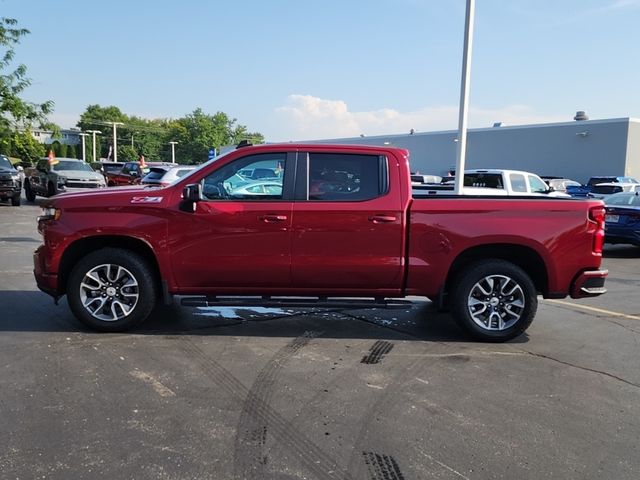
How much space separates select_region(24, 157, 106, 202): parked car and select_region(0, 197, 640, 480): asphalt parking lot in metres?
15.3

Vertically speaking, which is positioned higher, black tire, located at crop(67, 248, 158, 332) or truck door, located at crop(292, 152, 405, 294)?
truck door, located at crop(292, 152, 405, 294)

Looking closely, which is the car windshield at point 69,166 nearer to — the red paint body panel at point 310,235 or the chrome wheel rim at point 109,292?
the red paint body panel at point 310,235

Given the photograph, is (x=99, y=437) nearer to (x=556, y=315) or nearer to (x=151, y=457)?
(x=151, y=457)

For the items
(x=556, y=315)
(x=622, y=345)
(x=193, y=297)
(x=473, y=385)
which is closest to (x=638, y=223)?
(x=556, y=315)

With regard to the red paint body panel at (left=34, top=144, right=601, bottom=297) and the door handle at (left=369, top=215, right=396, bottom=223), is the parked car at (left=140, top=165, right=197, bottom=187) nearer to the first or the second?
the red paint body panel at (left=34, top=144, right=601, bottom=297)

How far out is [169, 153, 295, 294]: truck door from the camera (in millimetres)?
5539

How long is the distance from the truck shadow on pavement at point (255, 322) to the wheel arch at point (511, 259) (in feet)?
2.08

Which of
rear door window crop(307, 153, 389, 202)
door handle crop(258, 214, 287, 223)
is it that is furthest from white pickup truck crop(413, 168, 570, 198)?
door handle crop(258, 214, 287, 223)

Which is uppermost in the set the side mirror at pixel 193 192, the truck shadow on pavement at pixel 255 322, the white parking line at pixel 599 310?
the side mirror at pixel 193 192

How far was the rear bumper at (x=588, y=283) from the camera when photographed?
5723 mm

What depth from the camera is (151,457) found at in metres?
3.32

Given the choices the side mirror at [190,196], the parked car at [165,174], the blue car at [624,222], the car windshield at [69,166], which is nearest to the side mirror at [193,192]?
the side mirror at [190,196]

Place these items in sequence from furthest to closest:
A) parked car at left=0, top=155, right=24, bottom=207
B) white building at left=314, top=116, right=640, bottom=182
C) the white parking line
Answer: white building at left=314, top=116, right=640, bottom=182, parked car at left=0, top=155, right=24, bottom=207, the white parking line

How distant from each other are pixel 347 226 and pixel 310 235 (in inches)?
15.0
